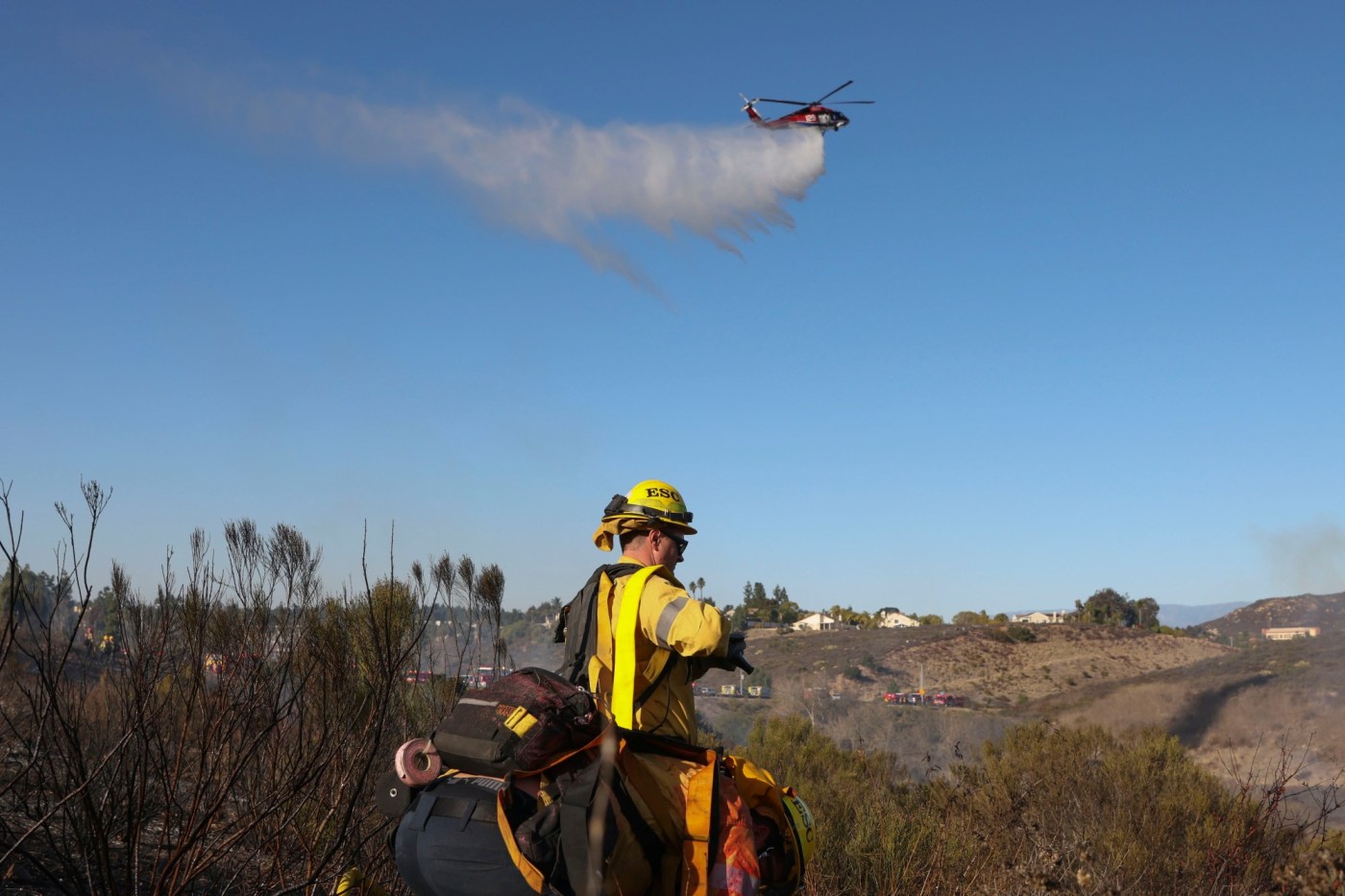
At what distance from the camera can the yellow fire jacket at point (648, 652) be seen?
354 cm

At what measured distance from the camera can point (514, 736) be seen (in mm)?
3299

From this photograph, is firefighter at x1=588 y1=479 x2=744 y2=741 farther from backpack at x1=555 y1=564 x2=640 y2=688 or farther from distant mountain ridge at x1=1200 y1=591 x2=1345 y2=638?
distant mountain ridge at x1=1200 y1=591 x2=1345 y2=638

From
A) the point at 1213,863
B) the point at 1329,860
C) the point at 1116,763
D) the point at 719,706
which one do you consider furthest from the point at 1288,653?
the point at 1329,860

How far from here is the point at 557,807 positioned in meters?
3.25

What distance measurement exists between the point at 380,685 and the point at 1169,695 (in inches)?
1517

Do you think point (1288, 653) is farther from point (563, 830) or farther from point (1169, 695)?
point (563, 830)

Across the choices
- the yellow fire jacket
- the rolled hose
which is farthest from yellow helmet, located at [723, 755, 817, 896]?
the rolled hose

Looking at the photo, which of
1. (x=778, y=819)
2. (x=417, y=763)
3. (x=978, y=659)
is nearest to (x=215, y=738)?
(x=417, y=763)

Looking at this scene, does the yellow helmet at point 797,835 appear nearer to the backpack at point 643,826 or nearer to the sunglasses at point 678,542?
the backpack at point 643,826

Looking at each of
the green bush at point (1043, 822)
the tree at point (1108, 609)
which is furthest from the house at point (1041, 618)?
the green bush at point (1043, 822)

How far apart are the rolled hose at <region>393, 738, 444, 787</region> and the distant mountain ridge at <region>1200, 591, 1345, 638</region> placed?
3564 inches

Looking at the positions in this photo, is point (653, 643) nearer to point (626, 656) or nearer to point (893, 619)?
point (626, 656)

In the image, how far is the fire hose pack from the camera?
125 inches

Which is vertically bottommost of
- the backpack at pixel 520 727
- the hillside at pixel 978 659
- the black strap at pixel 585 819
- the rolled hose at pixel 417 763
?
the hillside at pixel 978 659
